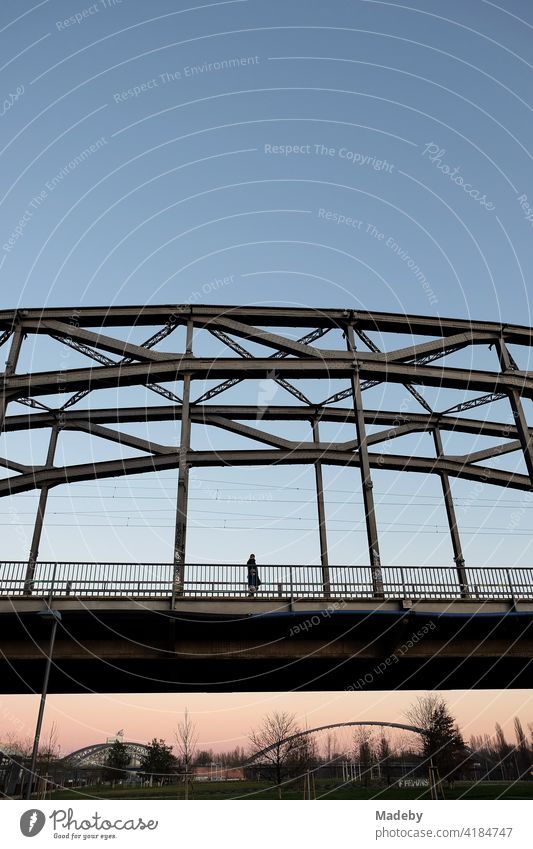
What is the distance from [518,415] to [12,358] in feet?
64.2

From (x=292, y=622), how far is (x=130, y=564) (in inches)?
196

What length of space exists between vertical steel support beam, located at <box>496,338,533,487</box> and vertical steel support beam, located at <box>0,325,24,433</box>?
A: 1884cm

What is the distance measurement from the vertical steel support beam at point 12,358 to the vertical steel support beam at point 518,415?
1884 centimetres

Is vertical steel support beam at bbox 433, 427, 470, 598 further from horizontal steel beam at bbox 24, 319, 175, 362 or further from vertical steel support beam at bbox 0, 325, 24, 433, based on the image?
vertical steel support beam at bbox 0, 325, 24, 433

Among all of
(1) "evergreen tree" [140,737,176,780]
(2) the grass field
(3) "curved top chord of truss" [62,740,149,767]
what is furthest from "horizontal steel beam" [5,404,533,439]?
(3) "curved top chord of truss" [62,740,149,767]

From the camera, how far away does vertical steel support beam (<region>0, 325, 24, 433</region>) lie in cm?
2019

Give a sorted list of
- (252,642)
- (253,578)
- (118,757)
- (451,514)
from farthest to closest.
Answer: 1. (118,757)
2. (451,514)
3. (253,578)
4. (252,642)

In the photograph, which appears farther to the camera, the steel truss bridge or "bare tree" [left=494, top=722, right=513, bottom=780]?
"bare tree" [left=494, top=722, right=513, bottom=780]

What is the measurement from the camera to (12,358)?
68.4ft

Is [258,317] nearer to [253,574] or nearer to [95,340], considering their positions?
[95,340]

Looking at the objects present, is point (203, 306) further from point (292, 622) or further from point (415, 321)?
point (292, 622)

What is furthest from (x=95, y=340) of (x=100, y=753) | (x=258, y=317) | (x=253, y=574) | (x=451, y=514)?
(x=100, y=753)

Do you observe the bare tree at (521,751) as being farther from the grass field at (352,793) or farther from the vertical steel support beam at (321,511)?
the vertical steel support beam at (321,511)
